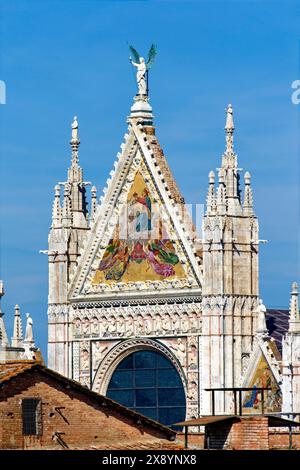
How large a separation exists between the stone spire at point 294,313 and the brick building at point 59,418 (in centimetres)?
2350

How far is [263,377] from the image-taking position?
277 ft

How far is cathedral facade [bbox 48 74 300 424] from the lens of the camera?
86.1 meters

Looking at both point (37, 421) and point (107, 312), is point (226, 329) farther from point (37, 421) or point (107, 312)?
point (37, 421)

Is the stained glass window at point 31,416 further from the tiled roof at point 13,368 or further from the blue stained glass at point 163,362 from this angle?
the blue stained glass at point 163,362

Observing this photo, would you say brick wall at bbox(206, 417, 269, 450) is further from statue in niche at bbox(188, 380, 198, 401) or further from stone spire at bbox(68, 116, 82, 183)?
stone spire at bbox(68, 116, 82, 183)

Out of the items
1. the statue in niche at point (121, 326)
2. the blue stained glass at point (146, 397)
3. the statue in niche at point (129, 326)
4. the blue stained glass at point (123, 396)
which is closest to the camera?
the blue stained glass at point (146, 397)

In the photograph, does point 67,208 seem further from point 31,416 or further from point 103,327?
point 31,416

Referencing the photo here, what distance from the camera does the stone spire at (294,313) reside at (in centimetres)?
8238

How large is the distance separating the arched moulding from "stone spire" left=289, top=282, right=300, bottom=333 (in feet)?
20.3

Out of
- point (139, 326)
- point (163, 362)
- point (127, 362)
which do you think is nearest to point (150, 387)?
point (163, 362)

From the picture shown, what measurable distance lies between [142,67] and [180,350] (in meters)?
8.34

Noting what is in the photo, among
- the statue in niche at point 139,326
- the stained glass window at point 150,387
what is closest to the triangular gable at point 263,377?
the stained glass window at point 150,387

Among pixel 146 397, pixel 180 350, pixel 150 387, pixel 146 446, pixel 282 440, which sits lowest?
pixel 146 446

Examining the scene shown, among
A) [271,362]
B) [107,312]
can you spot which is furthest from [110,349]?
[271,362]
